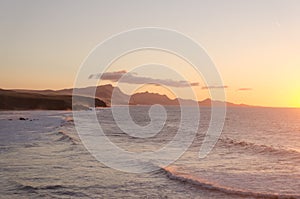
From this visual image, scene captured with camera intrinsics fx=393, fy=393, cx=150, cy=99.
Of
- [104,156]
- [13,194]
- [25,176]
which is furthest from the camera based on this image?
[104,156]

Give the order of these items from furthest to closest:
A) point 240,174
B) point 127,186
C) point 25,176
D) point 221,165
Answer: point 221,165 → point 240,174 → point 25,176 → point 127,186

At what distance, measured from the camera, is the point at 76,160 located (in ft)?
75.7

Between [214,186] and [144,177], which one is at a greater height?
[144,177]

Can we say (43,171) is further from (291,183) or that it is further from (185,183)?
(291,183)

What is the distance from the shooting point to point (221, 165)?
2341cm

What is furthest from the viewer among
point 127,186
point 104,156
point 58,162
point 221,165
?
point 104,156

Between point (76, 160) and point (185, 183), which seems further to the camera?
point (76, 160)

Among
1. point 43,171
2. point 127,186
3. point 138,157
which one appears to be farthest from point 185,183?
point 138,157

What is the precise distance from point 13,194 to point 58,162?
7.62 meters

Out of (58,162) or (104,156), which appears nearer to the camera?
(58,162)

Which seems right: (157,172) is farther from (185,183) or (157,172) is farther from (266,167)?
(266,167)

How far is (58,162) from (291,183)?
12.2 meters

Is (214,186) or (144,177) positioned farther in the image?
(144,177)

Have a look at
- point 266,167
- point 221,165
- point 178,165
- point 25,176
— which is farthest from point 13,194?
point 266,167
